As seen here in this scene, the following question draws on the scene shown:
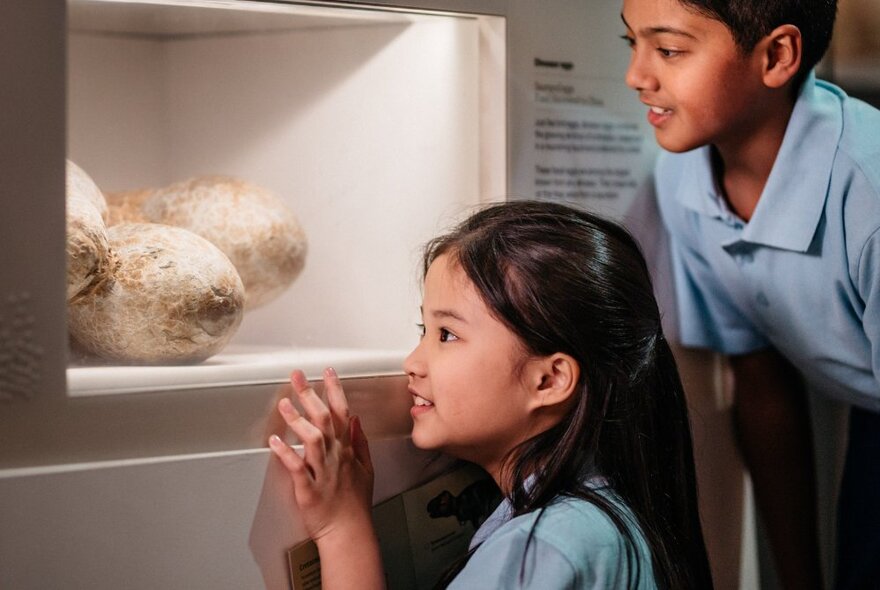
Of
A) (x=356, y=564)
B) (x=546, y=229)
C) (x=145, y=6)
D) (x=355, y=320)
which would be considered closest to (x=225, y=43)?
(x=145, y=6)

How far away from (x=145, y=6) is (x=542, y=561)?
602 mm

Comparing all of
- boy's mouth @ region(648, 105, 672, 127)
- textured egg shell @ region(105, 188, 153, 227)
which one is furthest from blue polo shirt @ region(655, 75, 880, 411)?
textured egg shell @ region(105, 188, 153, 227)

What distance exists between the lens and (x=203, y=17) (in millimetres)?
1053

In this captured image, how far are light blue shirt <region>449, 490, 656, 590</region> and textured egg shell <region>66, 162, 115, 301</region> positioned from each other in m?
0.39

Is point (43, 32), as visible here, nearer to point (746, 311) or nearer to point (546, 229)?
point (546, 229)

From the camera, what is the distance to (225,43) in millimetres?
1158

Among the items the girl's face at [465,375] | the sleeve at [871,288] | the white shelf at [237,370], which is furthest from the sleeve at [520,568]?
the sleeve at [871,288]

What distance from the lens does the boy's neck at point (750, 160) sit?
1131mm

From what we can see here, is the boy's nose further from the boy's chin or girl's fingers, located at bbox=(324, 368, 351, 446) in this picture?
the boy's chin

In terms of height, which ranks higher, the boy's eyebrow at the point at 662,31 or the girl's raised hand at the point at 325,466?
the boy's eyebrow at the point at 662,31

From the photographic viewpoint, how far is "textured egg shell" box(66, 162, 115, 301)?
2.74 ft

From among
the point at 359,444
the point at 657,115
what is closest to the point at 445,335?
the point at 359,444

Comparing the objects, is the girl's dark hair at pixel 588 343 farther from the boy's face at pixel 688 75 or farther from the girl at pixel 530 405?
the boy's face at pixel 688 75

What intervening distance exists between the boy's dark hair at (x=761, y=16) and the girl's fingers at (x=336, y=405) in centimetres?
49
